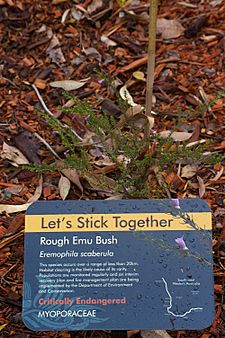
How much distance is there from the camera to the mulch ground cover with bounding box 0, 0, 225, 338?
2.09 metres

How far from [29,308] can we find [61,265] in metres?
0.12

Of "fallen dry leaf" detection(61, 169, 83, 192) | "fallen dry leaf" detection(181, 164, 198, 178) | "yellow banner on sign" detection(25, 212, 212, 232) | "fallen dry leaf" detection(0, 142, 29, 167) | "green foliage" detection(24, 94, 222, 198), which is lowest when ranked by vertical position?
"yellow banner on sign" detection(25, 212, 212, 232)

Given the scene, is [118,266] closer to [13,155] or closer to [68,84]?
[13,155]

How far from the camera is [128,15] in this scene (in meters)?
2.81

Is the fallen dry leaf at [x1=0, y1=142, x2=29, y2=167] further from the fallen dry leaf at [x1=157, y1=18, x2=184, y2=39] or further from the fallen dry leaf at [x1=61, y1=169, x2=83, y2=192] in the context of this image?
the fallen dry leaf at [x1=157, y1=18, x2=184, y2=39]

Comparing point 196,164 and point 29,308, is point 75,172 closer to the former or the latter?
point 196,164

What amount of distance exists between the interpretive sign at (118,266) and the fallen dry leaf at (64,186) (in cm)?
50

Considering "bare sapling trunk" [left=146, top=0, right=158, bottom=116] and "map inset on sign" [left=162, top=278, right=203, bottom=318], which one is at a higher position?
"bare sapling trunk" [left=146, top=0, right=158, bottom=116]

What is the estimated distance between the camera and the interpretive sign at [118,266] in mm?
1543

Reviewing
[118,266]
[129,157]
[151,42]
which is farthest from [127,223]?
[151,42]

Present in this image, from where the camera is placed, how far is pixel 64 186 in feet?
7.00

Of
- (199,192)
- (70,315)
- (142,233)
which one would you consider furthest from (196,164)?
(70,315)

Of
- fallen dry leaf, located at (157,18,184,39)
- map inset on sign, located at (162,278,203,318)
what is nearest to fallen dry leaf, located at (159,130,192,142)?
fallen dry leaf, located at (157,18,184,39)

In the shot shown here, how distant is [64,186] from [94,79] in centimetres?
59
